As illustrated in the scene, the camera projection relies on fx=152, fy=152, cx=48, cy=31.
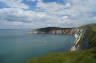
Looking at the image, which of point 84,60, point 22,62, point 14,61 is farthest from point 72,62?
point 14,61

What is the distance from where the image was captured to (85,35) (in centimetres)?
10250

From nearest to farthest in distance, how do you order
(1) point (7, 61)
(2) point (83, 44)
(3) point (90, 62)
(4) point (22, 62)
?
(3) point (90, 62) < (4) point (22, 62) < (1) point (7, 61) < (2) point (83, 44)

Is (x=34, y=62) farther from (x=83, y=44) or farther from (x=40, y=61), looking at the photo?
(x=83, y=44)

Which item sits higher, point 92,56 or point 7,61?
point 92,56

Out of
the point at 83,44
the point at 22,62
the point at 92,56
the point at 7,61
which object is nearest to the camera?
the point at 92,56

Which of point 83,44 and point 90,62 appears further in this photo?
point 83,44

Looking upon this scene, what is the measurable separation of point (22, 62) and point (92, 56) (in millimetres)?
39516

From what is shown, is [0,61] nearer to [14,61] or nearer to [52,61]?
[14,61]

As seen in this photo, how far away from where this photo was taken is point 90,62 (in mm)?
35000

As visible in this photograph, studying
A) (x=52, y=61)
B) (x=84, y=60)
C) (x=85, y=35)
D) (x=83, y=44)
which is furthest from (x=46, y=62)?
(x=85, y=35)

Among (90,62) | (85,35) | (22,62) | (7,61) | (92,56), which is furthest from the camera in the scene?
(85,35)

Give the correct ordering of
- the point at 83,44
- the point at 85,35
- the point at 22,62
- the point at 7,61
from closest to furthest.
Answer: the point at 22,62 < the point at 7,61 < the point at 83,44 < the point at 85,35

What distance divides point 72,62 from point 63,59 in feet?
12.6

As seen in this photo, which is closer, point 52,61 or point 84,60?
point 84,60
